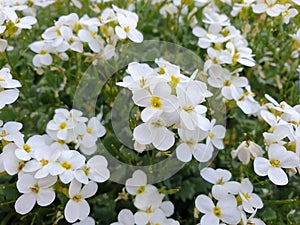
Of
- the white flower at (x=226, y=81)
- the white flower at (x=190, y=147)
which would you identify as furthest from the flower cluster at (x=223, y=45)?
the white flower at (x=190, y=147)

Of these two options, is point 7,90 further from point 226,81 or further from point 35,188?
point 226,81

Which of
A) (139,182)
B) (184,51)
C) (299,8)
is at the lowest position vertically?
(139,182)

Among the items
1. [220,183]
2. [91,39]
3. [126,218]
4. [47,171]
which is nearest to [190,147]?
[220,183]

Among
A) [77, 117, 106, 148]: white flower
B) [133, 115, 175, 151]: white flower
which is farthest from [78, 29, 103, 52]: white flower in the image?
[133, 115, 175, 151]: white flower

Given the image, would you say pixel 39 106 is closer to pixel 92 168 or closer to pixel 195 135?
pixel 92 168

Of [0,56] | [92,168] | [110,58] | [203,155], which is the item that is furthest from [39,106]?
[203,155]

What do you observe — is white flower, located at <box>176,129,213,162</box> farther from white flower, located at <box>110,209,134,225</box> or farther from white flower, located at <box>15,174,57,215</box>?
white flower, located at <box>15,174,57,215</box>

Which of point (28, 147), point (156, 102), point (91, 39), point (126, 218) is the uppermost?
point (156, 102)
